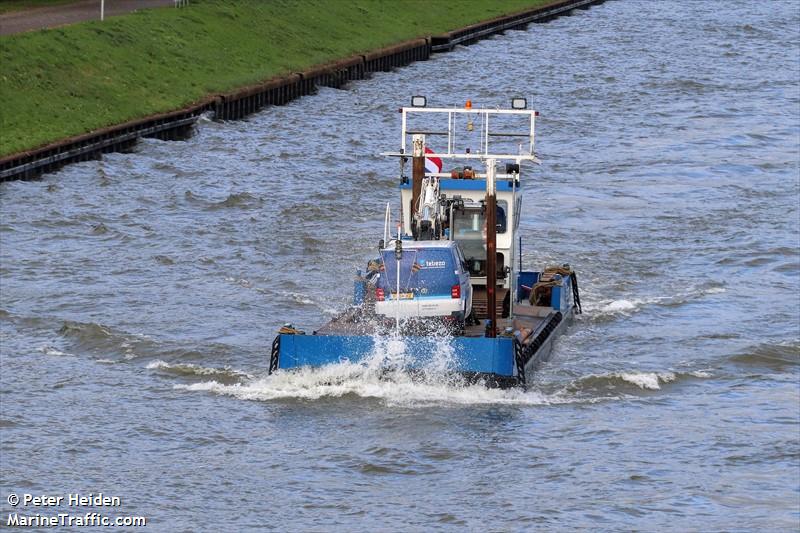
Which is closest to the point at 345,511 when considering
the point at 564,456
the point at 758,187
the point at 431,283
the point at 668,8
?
the point at 564,456

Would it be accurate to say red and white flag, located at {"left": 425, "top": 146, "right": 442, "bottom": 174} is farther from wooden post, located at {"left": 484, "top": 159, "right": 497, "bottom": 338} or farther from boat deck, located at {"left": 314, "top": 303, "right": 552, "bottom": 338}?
boat deck, located at {"left": 314, "top": 303, "right": 552, "bottom": 338}

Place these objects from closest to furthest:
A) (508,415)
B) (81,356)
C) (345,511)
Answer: (345,511)
(508,415)
(81,356)

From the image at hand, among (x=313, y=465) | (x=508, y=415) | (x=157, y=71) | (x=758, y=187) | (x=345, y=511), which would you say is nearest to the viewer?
(x=345, y=511)

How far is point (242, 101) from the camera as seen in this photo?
6384 cm

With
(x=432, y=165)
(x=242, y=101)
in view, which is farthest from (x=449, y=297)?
(x=242, y=101)

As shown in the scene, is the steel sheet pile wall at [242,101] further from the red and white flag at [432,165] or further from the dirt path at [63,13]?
the red and white flag at [432,165]

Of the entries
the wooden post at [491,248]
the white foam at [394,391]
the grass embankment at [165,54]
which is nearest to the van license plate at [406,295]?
the white foam at [394,391]

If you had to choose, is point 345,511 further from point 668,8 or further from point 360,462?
point 668,8

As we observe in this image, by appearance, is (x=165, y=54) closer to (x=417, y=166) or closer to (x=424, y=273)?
(x=417, y=166)

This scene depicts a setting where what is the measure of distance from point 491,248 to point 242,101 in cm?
3586

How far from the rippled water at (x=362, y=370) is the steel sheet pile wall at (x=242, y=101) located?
882 mm

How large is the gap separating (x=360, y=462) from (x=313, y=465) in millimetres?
707

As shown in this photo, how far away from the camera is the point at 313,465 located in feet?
83.9

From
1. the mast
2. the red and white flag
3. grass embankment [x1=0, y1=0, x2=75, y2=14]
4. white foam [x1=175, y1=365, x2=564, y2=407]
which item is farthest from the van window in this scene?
grass embankment [x1=0, y1=0, x2=75, y2=14]
